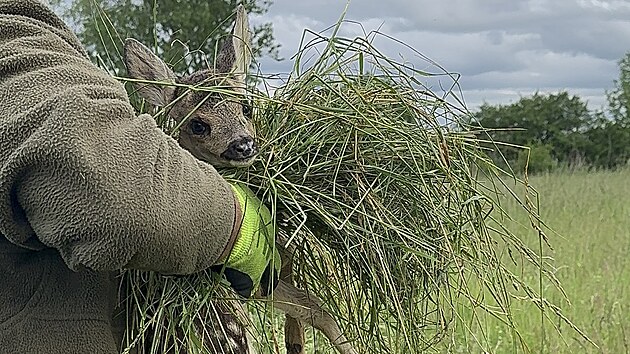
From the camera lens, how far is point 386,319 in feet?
5.50

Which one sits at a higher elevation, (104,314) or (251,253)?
(251,253)

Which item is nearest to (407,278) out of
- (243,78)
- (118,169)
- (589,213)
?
(243,78)

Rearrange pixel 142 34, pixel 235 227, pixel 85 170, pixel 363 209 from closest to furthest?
pixel 85 170
pixel 235 227
pixel 363 209
pixel 142 34

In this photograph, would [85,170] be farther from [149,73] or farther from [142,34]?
[142,34]

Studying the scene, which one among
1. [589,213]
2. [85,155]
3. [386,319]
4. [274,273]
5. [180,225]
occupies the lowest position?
[589,213]

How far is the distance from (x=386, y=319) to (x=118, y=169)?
2.42 ft

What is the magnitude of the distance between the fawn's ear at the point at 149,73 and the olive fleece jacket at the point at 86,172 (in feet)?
1.31

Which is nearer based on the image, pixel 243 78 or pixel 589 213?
pixel 243 78

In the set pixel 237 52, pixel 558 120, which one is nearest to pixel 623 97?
pixel 558 120

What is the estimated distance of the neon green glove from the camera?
140 cm

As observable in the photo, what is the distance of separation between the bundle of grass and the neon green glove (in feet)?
0.11

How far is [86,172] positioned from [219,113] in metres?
0.68

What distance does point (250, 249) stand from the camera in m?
1.43

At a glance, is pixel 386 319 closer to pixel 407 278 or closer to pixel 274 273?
pixel 407 278
